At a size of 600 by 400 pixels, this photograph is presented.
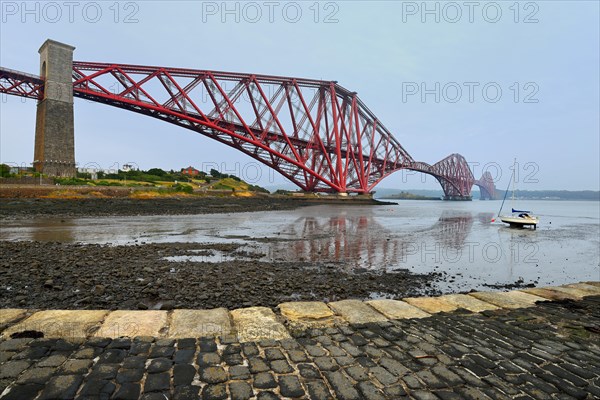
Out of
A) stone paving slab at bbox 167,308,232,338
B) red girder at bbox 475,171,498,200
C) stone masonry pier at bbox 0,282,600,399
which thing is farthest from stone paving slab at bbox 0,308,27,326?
red girder at bbox 475,171,498,200

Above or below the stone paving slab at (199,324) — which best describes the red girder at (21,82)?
above

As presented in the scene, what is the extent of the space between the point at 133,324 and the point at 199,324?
31.4 inches

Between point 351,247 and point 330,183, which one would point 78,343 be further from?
point 330,183

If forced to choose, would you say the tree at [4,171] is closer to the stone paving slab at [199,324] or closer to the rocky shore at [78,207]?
the rocky shore at [78,207]

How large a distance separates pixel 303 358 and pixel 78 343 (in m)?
2.42

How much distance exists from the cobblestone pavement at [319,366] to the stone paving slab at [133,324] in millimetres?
175

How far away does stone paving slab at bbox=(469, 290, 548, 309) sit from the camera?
564 cm

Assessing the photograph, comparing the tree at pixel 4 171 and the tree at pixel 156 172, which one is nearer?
the tree at pixel 4 171

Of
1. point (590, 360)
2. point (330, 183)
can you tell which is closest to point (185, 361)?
point (590, 360)

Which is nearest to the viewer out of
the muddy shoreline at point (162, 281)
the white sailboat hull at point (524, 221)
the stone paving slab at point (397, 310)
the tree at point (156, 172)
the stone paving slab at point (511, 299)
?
the stone paving slab at point (397, 310)

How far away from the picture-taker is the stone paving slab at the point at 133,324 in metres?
3.79

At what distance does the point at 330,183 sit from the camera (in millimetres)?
70812

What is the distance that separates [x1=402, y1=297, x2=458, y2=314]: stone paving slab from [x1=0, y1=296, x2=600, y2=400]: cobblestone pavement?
2.81 feet

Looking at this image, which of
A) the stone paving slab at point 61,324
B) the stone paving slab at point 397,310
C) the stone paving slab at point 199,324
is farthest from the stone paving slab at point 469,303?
the stone paving slab at point 61,324
